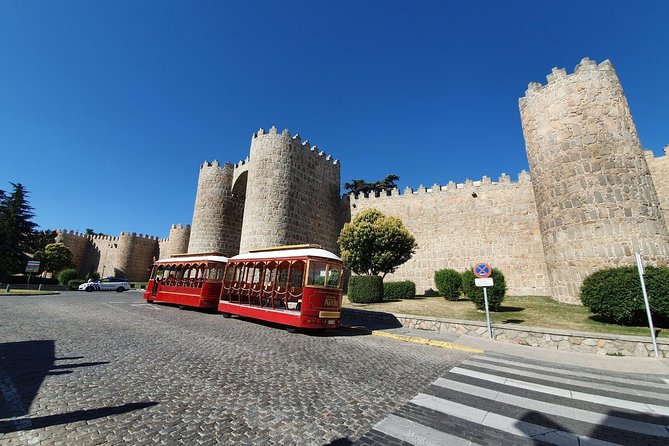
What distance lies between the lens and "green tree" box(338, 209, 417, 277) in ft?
58.6

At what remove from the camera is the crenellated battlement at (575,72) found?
14922mm

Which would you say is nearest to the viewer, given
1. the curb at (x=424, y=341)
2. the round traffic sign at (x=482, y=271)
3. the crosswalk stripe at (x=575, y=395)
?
the crosswalk stripe at (x=575, y=395)

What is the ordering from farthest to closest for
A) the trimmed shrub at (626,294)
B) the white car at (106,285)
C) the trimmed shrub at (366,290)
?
the white car at (106,285) < the trimmed shrub at (366,290) < the trimmed shrub at (626,294)

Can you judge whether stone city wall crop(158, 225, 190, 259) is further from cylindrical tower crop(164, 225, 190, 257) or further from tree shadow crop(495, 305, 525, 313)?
tree shadow crop(495, 305, 525, 313)

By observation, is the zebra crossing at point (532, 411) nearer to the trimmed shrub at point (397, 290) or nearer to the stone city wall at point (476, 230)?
A: the trimmed shrub at point (397, 290)

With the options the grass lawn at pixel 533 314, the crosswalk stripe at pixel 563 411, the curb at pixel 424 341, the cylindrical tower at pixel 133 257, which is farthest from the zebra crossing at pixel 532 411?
the cylindrical tower at pixel 133 257

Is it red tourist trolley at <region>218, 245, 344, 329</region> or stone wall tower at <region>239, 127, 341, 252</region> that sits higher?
stone wall tower at <region>239, 127, 341, 252</region>

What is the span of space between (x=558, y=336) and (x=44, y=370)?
12.1 metres

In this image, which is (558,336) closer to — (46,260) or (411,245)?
(411,245)

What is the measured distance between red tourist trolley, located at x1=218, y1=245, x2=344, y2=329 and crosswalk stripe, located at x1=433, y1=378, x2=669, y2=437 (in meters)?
5.36

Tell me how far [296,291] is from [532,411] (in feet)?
27.2

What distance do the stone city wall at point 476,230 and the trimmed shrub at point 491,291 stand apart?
29.2ft

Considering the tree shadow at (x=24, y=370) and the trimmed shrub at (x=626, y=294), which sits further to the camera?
the trimmed shrub at (x=626, y=294)

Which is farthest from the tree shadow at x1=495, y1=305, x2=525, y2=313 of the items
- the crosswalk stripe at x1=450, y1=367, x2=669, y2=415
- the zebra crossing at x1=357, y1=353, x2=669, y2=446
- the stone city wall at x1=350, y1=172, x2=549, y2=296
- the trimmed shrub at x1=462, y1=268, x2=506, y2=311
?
the crosswalk stripe at x1=450, y1=367, x2=669, y2=415
